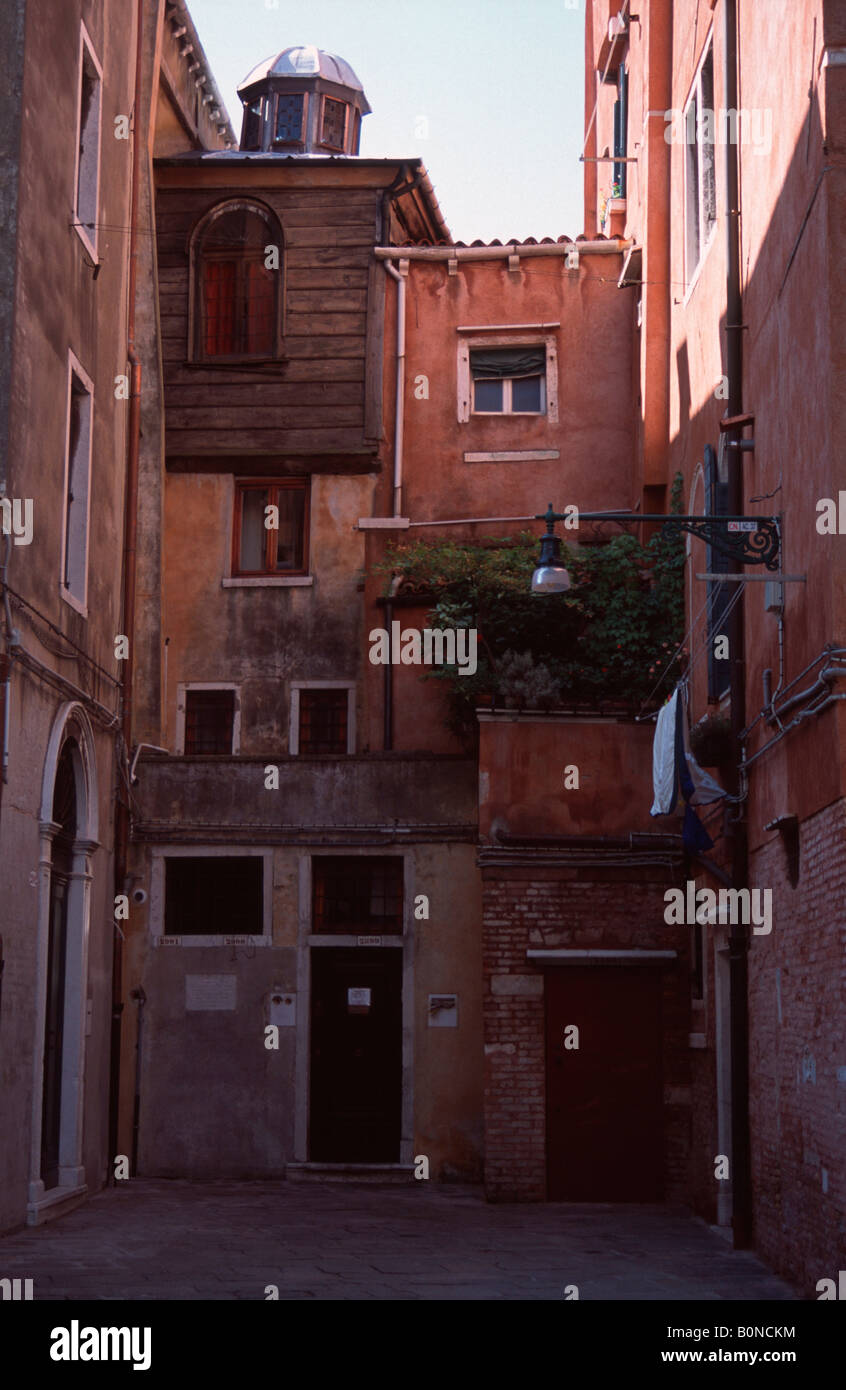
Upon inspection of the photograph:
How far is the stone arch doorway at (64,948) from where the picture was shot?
1429cm

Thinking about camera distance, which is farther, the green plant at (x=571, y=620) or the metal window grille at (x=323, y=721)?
the metal window grille at (x=323, y=721)

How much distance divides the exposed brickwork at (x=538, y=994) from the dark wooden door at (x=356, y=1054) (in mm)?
1946

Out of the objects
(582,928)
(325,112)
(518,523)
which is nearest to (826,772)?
(582,928)

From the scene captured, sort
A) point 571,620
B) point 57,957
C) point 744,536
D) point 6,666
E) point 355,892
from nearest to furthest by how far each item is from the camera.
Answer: point 744,536 < point 6,666 < point 57,957 < point 355,892 < point 571,620

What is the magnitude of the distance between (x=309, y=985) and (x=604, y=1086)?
11.0ft

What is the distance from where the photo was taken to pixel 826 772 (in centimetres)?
1004

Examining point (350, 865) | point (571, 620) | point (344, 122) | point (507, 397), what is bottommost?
point (350, 865)

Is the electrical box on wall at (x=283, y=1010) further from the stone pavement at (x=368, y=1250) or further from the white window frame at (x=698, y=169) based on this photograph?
the white window frame at (x=698, y=169)

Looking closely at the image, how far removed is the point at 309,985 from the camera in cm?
1747

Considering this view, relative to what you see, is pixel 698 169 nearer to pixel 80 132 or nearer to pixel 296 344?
pixel 80 132

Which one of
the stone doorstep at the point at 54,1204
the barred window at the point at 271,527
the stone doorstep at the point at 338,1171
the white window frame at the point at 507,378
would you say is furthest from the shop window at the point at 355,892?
the white window frame at the point at 507,378

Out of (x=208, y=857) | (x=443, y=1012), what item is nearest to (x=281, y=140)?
(x=208, y=857)

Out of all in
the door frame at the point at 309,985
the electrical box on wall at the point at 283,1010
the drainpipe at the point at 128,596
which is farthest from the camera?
the electrical box on wall at the point at 283,1010
